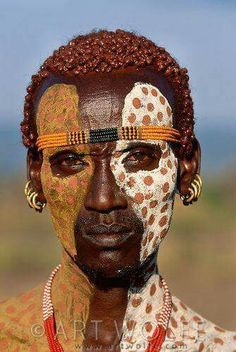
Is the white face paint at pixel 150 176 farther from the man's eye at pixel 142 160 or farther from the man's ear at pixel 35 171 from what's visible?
the man's ear at pixel 35 171

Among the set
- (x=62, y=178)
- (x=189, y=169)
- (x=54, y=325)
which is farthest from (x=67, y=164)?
(x=54, y=325)

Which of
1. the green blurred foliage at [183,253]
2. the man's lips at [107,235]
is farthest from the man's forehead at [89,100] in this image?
the green blurred foliage at [183,253]

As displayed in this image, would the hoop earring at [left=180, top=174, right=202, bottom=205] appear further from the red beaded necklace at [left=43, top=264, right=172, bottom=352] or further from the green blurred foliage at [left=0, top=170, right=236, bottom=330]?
the green blurred foliage at [left=0, top=170, right=236, bottom=330]

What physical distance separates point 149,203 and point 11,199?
57.9ft

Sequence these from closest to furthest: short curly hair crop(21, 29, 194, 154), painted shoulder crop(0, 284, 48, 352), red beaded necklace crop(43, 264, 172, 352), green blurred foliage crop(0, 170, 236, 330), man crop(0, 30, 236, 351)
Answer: man crop(0, 30, 236, 351) → short curly hair crop(21, 29, 194, 154) → red beaded necklace crop(43, 264, 172, 352) → painted shoulder crop(0, 284, 48, 352) → green blurred foliage crop(0, 170, 236, 330)

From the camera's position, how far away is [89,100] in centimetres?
681

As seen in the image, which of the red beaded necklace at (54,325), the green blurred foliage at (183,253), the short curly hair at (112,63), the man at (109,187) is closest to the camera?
the man at (109,187)

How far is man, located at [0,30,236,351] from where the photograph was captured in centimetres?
675

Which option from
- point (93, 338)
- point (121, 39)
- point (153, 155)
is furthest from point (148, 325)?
point (121, 39)

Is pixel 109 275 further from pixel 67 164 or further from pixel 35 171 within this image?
pixel 35 171

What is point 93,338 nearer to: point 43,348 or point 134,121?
point 43,348

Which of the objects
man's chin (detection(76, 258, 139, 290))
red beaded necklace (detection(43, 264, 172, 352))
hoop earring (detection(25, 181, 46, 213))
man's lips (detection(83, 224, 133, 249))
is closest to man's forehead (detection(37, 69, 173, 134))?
hoop earring (detection(25, 181, 46, 213))

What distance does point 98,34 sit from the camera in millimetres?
7020

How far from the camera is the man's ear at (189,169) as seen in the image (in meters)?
7.14
